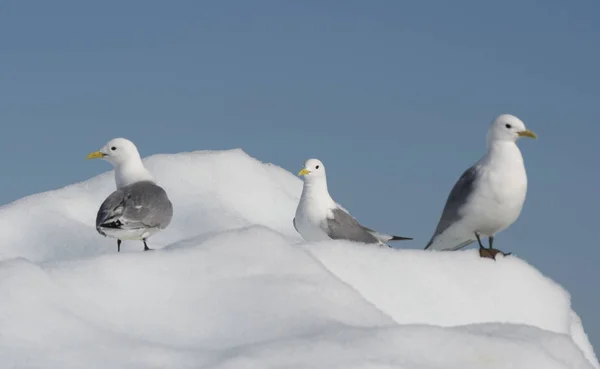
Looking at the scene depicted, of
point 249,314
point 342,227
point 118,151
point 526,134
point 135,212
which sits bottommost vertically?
point 342,227

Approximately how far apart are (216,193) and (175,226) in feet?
3.22

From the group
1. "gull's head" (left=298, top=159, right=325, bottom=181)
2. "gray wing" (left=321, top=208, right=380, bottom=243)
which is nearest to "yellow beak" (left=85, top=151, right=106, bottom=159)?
"gull's head" (left=298, top=159, right=325, bottom=181)

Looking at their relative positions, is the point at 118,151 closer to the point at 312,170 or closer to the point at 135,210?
the point at 135,210

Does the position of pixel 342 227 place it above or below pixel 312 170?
below

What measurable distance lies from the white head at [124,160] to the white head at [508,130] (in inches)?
136

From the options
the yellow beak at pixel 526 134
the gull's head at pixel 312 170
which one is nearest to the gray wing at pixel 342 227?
the gull's head at pixel 312 170

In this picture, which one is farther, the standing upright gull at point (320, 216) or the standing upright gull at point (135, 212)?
the standing upright gull at point (320, 216)

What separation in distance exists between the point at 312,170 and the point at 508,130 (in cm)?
211

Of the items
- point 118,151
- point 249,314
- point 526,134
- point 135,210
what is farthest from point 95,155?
point 249,314

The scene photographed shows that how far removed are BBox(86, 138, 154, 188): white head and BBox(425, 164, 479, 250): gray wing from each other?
2979 millimetres

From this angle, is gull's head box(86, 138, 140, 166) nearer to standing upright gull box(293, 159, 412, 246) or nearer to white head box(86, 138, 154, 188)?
white head box(86, 138, 154, 188)

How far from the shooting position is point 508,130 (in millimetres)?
7766

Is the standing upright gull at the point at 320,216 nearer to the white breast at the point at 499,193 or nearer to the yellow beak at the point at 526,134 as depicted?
the white breast at the point at 499,193

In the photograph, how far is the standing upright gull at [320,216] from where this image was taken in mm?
8172
